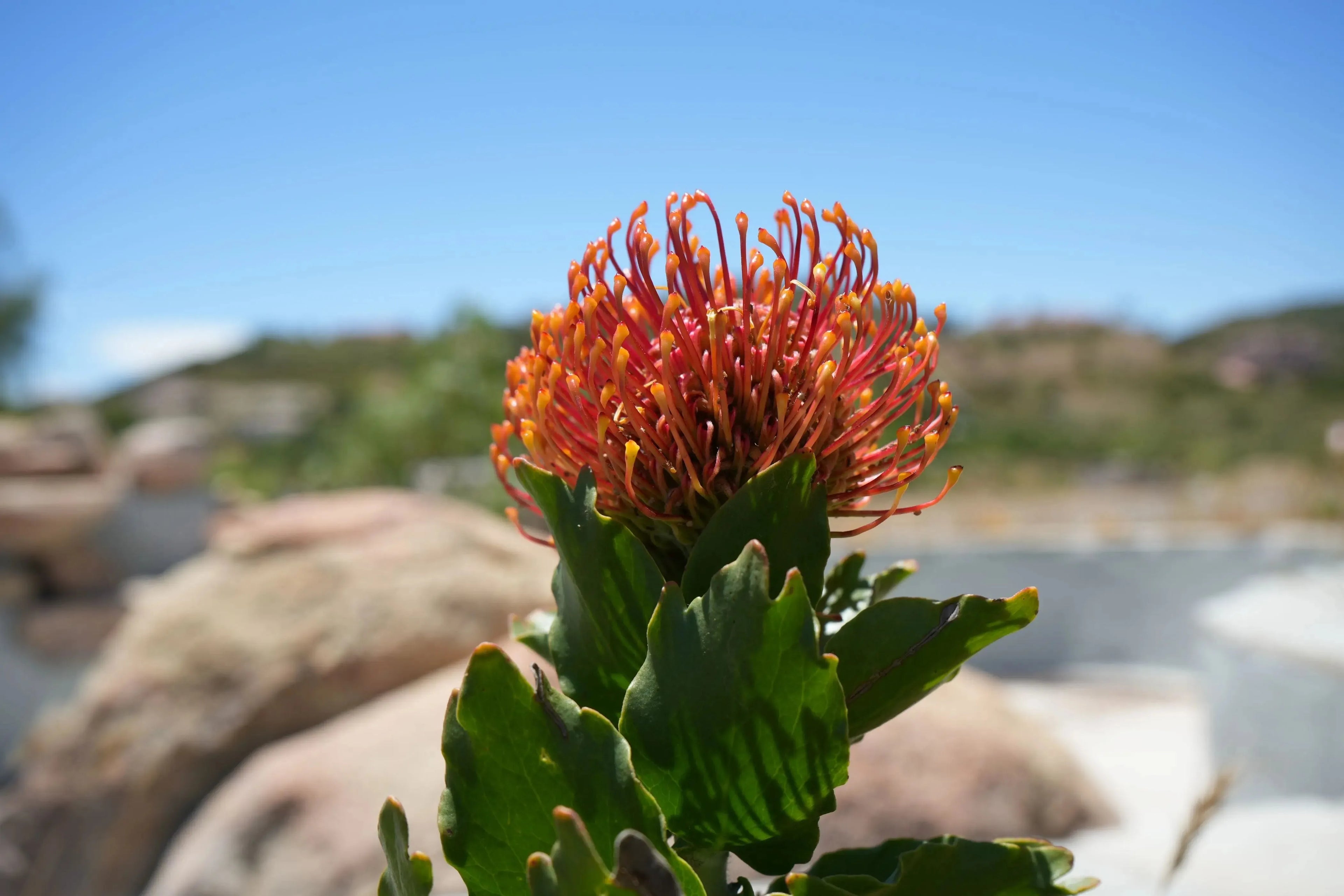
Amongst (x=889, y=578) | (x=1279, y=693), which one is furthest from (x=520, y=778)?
(x=1279, y=693)

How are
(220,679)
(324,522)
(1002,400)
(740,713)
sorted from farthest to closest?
(1002,400), (324,522), (220,679), (740,713)

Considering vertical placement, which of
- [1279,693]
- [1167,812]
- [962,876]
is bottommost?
[1167,812]

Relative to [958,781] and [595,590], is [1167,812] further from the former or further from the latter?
[595,590]

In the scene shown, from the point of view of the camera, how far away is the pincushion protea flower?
2.87ft

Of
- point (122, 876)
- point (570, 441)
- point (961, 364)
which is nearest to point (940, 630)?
point (570, 441)

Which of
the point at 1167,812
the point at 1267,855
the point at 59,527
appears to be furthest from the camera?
the point at 59,527

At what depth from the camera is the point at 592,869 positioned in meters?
0.66

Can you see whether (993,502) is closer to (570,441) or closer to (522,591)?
(522,591)

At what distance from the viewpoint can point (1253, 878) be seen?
321cm

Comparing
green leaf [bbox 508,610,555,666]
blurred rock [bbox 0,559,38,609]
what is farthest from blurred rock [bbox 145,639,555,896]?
blurred rock [bbox 0,559,38,609]

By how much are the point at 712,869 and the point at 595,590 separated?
0.99ft

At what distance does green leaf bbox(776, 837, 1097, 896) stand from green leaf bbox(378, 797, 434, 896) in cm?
32

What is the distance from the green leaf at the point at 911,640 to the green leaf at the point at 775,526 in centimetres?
7

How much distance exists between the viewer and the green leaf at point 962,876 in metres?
0.81
